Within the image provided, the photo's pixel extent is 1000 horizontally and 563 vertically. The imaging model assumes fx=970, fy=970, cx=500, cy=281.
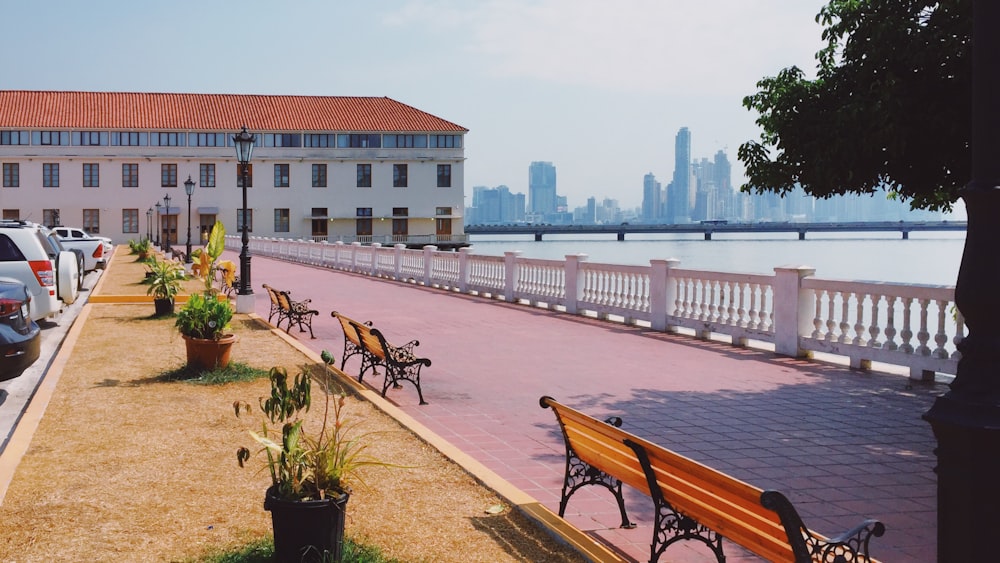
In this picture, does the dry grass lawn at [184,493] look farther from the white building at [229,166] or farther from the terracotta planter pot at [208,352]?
the white building at [229,166]

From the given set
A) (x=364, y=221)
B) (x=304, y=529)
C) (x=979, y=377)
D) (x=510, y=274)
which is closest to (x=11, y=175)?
(x=364, y=221)

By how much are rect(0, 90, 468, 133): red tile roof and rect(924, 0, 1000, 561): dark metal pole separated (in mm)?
82126

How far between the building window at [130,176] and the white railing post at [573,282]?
68426mm

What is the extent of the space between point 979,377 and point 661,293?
13.0 meters

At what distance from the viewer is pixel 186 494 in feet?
21.0

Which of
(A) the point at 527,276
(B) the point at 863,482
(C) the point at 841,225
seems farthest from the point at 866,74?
(C) the point at 841,225

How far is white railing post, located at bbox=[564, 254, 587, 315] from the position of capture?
62.6 ft

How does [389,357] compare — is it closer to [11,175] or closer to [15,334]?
[15,334]

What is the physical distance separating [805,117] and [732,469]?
3.98 metres

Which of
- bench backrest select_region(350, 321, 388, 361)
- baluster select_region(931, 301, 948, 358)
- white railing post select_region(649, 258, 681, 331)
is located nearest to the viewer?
bench backrest select_region(350, 321, 388, 361)

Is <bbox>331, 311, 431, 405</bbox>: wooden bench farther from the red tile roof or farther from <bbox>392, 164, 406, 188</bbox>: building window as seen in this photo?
<bbox>392, 164, 406, 188</bbox>: building window

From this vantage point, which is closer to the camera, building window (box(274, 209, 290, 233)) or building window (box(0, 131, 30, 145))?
building window (box(0, 131, 30, 145))

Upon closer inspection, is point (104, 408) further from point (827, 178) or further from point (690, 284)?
point (690, 284)

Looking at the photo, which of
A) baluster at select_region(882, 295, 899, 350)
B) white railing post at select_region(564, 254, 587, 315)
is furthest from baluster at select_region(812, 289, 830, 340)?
white railing post at select_region(564, 254, 587, 315)
